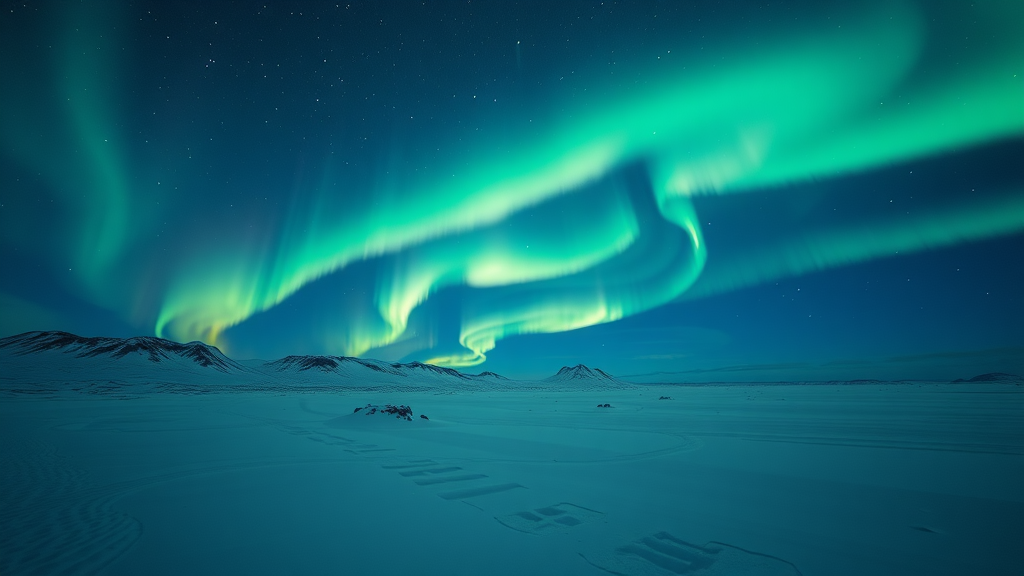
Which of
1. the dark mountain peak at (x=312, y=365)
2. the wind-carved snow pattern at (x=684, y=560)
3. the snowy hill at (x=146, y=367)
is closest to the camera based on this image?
the wind-carved snow pattern at (x=684, y=560)

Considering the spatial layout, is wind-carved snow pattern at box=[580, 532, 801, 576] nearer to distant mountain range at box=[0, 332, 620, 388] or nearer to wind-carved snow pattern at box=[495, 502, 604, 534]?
wind-carved snow pattern at box=[495, 502, 604, 534]

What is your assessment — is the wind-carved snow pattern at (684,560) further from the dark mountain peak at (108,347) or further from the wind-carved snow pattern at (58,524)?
the dark mountain peak at (108,347)

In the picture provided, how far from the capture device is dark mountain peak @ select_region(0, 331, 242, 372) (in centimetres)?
12669

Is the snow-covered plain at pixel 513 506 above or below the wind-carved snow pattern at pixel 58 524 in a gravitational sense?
above

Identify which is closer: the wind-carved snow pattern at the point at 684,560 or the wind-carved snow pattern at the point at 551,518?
the wind-carved snow pattern at the point at 684,560

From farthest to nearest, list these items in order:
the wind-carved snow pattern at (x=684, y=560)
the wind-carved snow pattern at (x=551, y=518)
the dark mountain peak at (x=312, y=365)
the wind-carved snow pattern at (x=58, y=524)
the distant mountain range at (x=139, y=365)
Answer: the dark mountain peak at (x=312, y=365) → the distant mountain range at (x=139, y=365) → the wind-carved snow pattern at (x=551, y=518) → the wind-carved snow pattern at (x=58, y=524) → the wind-carved snow pattern at (x=684, y=560)

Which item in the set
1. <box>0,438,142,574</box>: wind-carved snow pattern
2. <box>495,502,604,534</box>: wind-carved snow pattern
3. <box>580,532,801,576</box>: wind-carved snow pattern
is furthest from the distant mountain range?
<box>580,532,801,576</box>: wind-carved snow pattern

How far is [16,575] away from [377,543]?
123 inches

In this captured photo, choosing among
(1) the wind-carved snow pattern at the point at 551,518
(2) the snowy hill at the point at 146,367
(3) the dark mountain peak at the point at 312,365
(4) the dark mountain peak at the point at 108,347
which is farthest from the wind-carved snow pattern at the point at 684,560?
(3) the dark mountain peak at the point at 312,365

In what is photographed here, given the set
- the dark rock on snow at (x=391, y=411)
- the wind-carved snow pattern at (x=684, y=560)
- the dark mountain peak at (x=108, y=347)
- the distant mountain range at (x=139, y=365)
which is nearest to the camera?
the wind-carved snow pattern at (x=684, y=560)

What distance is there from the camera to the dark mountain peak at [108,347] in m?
127

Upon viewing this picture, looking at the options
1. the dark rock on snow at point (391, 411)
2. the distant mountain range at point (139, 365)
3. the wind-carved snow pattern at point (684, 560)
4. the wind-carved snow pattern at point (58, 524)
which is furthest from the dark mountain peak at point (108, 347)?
the wind-carved snow pattern at point (684, 560)

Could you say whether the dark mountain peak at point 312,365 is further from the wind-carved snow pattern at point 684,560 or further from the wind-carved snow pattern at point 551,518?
the wind-carved snow pattern at point 684,560

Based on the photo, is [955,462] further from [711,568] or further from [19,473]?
[19,473]
